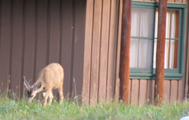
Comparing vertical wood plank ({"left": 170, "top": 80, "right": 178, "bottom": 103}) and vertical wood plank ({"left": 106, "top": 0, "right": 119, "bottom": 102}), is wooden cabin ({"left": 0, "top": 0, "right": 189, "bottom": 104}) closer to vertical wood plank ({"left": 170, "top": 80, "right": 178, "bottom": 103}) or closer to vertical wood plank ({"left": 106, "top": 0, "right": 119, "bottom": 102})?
vertical wood plank ({"left": 106, "top": 0, "right": 119, "bottom": 102})

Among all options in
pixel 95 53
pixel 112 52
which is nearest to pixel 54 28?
pixel 95 53

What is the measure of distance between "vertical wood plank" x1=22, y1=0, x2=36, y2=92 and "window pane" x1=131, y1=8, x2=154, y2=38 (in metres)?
2.52

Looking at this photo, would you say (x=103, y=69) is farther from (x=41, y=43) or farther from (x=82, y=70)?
(x=41, y=43)

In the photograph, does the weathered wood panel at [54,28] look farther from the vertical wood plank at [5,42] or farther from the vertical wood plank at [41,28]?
the vertical wood plank at [5,42]

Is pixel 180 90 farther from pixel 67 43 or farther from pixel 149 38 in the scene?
pixel 67 43

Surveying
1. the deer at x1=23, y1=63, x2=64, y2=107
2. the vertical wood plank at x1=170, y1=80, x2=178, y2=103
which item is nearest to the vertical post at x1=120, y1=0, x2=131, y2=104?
the deer at x1=23, y1=63, x2=64, y2=107

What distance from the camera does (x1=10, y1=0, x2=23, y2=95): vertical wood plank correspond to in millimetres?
8414

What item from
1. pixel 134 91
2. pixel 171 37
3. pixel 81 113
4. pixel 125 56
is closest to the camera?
pixel 81 113

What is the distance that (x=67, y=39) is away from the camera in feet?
27.8

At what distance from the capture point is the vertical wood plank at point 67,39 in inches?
332

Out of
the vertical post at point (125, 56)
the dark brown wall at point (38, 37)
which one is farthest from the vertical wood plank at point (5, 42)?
the vertical post at point (125, 56)

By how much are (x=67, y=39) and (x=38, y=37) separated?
0.68 meters

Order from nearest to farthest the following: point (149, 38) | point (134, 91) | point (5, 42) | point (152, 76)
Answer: point (5, 42)
point (134, 91)
point (152, 76)
point (149, 38)

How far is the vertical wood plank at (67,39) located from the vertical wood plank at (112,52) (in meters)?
0.95
